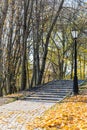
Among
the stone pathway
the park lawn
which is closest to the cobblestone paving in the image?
the stone pathway

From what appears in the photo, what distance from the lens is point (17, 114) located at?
1291cm

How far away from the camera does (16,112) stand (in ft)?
44.1

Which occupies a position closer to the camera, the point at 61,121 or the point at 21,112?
the point at 61,121

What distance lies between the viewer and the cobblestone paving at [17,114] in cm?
1067

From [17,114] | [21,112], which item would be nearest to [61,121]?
[17,114]

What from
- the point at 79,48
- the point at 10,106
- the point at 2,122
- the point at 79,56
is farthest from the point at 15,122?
the point at 79,56

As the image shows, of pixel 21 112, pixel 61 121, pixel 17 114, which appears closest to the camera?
pixel 61 121

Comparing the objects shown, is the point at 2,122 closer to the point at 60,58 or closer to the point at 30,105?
the point at 30,105

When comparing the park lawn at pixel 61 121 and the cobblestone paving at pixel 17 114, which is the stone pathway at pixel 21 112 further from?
the park lawn at pixel 61 121

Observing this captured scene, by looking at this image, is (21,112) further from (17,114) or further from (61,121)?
(61,121)

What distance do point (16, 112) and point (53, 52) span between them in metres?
36.0

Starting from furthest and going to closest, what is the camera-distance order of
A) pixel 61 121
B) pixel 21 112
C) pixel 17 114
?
pixel 21 112 < pixel 17 114 < pixel 61 121

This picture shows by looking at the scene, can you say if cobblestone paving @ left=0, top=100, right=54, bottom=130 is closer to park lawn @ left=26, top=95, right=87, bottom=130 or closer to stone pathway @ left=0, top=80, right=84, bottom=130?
stone pathway @ left=0, top=80, right=84, bottom=130

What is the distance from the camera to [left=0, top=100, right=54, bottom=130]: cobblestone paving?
10.7 meters
